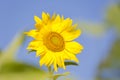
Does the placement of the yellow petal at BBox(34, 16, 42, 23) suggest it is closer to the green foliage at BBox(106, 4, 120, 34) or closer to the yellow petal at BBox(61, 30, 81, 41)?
the yellow petal at BBox(61, 30, 81, 41)

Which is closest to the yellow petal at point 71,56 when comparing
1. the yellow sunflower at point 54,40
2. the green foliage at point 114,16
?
the yellow sunflower at point 54,40

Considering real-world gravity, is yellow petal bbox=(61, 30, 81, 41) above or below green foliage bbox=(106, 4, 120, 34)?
below

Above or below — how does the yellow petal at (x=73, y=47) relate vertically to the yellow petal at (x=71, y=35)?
below

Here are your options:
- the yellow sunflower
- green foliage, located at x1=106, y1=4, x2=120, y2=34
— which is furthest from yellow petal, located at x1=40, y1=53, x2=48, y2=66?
green foliage, located at x1=106, y1=4, x2=120, y2=34

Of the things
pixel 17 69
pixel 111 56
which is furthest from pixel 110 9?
pixel 17 69

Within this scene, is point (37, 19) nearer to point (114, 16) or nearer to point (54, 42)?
point (54, 42)

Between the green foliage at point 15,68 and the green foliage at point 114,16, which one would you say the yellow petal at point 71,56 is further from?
the green foliage at point 114,16

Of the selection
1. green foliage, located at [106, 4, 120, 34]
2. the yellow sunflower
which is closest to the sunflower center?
the yellow sunflower

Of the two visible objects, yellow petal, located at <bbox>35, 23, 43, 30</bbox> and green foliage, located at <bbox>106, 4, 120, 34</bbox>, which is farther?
green foliage, located at <bbox>106, 4, 120, 34</bbox>

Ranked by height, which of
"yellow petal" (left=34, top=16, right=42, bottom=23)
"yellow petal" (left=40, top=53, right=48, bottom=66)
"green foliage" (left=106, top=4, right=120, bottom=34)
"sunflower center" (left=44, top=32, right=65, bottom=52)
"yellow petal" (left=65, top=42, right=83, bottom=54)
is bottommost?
"yellow petal" (left=40, top=53, right=48, bottom=66)

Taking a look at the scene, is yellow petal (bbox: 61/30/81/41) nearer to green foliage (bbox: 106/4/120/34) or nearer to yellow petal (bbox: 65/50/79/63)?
yellow petal (bbox: 65/50/79/63)
